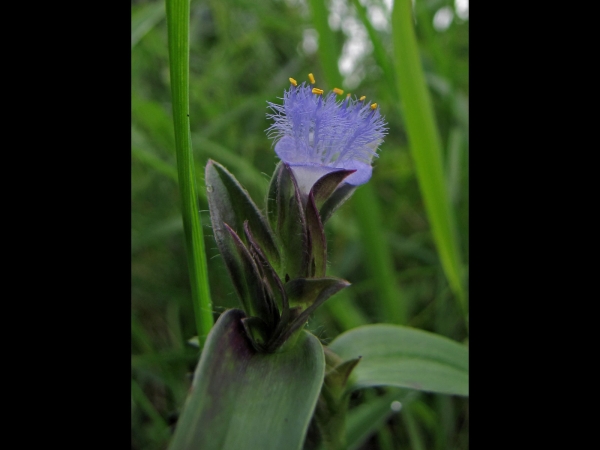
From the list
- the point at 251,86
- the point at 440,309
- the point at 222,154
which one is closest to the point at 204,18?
the point at 251,86

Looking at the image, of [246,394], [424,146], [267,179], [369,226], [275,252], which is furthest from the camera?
[267,179]

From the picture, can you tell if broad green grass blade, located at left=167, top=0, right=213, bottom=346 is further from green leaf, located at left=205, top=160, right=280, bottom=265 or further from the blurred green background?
the blurred green background

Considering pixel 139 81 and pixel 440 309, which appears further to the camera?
pixel 139 81

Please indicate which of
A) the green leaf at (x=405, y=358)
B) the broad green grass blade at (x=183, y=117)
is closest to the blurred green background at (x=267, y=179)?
the green leaf at (x=405, y=358)

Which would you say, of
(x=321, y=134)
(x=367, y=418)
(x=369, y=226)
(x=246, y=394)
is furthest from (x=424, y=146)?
(x=246, y=394)

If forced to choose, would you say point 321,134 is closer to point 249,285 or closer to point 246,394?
point 249,285

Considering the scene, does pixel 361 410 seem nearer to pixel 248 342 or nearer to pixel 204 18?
pixel 248 342
